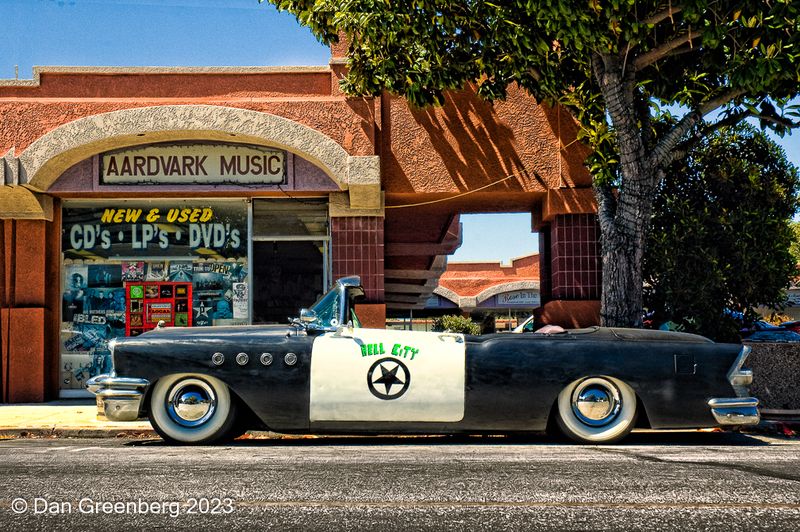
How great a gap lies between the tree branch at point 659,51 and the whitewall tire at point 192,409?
6910mm

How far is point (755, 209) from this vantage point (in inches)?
516

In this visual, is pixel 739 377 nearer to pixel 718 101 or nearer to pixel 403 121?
pixel 718 101

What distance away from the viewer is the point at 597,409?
7.33 m

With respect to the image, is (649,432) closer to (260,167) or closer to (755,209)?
(755,209)

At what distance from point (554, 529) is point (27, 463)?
389 centimetres

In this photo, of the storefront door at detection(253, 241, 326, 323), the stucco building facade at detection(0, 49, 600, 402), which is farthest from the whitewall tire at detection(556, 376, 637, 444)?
the storefront door at detection(253, 241, 326, 323)

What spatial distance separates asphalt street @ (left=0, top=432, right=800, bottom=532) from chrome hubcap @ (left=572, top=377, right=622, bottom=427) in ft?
1.62

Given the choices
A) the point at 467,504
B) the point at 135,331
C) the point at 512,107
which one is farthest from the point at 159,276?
the point at 467,504

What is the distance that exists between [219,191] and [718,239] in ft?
26.6

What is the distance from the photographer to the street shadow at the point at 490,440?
7.46 metres

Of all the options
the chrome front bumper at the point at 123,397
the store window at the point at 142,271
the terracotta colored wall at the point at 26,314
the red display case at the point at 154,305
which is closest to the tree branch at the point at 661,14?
the chrome front bumper at the point at 123,397

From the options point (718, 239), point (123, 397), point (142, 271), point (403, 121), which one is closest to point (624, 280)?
point (718, 239)

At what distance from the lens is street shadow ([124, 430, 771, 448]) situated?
746 centimetres

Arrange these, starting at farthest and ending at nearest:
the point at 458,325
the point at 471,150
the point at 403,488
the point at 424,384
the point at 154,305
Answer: the point at 458,325, the point at 154,305, the point at 471,150, the point at 424,384, the point at 403,488
